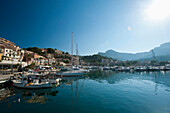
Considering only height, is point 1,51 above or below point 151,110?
above

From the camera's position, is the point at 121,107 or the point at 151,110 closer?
the point at 151,110

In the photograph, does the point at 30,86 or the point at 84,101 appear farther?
the point at 30,86

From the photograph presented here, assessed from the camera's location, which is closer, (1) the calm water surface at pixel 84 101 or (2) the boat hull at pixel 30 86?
(1) the calm water surface at pixel 84 101

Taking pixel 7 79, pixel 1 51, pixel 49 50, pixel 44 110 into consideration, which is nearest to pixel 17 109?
pixel 44 110

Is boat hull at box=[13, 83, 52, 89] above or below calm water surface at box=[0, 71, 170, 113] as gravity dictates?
above

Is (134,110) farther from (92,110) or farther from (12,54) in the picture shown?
(12,54)

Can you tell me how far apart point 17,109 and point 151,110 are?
55.9 feet

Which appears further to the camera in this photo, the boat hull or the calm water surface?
the boat hull

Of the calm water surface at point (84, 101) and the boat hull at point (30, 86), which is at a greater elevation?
the boat hull at point (30, 86)

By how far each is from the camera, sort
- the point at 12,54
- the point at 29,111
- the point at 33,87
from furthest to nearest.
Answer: the point at 12,54, the point at 33,87, the point at 29,111

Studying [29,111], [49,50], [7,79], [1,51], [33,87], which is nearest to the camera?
[29,111]

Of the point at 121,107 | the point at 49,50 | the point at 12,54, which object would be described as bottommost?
the point at 121,107

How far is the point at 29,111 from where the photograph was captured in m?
9.81

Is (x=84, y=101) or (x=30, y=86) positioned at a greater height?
(x=30, y=86)
